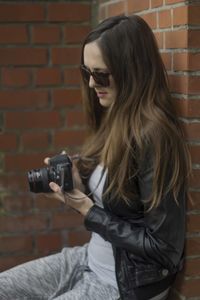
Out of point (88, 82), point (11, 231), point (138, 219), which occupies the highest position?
point (88, 82)

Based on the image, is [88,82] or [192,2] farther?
[88,82]

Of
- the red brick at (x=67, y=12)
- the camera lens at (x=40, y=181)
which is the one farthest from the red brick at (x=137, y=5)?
the camera lens at (x=40, y=181)

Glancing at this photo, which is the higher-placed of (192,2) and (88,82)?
(192,2)

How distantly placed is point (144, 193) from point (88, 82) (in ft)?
1.84

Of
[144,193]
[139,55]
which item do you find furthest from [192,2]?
[144,193]

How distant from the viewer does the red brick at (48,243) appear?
11.2ft

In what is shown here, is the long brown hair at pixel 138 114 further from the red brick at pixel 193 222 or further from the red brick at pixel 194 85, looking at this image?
the red brick at pixel 193 222

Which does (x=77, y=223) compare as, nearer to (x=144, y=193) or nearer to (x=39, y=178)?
(x=39, y=178)

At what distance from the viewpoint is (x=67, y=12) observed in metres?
3.27

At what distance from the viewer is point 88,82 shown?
2.51 metres

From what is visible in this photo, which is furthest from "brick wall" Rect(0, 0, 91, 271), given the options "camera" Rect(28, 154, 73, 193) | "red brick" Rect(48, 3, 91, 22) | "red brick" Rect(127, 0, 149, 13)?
"camera" Rect(28, 154, 73, 193)

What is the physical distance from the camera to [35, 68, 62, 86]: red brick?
3.28 meters

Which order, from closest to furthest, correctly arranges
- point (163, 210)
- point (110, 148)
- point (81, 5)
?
point (163, 210) < point (110, 148) < point (81, 5)

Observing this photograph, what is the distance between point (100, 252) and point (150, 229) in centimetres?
32
